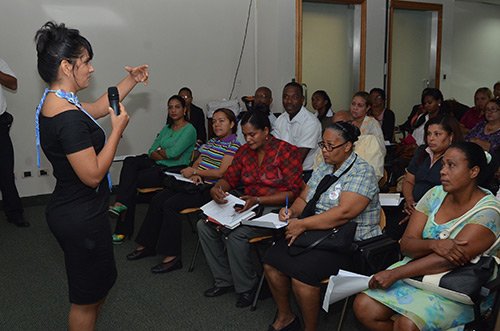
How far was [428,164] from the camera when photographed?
3.27 meters

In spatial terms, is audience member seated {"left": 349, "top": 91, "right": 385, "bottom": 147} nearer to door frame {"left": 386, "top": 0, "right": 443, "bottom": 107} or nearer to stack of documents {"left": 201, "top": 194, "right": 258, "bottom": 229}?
stack of documents {"left": 201, "top": 194, "right": 258, "bottom": 229}

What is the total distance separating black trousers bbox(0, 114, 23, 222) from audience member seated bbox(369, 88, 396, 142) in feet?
13.4

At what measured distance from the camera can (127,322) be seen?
298 centimetres

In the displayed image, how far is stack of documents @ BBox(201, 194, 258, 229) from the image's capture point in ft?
10.3

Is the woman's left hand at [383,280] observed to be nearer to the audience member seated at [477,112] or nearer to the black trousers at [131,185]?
the black trousers at [131,185]

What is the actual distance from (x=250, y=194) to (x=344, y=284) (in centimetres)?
126

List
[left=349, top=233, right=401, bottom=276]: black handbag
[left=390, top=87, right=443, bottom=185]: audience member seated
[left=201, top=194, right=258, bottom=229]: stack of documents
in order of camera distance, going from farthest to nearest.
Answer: [left=390, top=87, right=443, bottom=185]: audience member seated
[left=201, top=194, right=258, bottom=229]: stack of documents
[left=349, top=233, right=401, bottom=276]: black handbag

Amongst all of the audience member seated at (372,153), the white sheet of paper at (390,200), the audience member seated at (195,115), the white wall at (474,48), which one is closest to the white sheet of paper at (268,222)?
the white sheet of paper at (390,200)

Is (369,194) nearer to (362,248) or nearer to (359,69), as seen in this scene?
(362,248)

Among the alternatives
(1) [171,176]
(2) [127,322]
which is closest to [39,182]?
(1) [171,176]

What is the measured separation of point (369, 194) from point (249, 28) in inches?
175

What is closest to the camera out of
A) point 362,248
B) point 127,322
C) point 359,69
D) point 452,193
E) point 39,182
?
point 452,193

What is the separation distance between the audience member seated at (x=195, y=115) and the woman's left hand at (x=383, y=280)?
3775 mm

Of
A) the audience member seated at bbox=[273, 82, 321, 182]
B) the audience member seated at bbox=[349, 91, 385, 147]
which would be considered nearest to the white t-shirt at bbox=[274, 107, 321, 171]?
the audience member seated at bbox=[273, 82, 321, 182]
